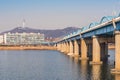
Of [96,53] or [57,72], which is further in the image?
[96,53]

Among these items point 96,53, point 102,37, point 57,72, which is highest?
point 102,37

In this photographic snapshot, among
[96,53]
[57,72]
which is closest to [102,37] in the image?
[96,53]

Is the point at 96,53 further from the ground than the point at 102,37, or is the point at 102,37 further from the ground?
the point at 102,37

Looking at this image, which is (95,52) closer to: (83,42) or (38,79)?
(83,42)

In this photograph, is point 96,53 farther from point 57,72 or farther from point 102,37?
point 57,72

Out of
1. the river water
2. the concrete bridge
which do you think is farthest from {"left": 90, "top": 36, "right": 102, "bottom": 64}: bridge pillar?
the river water

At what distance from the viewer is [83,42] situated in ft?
402

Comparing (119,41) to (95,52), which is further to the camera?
(95,52)

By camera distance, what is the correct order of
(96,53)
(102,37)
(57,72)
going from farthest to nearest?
(102,37)
(96,53)
(57,72)

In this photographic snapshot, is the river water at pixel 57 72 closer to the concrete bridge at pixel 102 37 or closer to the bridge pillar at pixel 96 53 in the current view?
the bridge pillar at pixel 96 53

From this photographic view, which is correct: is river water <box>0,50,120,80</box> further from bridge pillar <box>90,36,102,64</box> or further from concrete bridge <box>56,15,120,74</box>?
concrete bridge <box>56,15,120,74</box>

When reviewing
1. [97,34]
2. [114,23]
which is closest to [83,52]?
[97,34]

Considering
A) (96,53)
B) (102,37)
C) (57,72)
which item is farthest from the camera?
(102,37)

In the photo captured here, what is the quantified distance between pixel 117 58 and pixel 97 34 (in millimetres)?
25689
